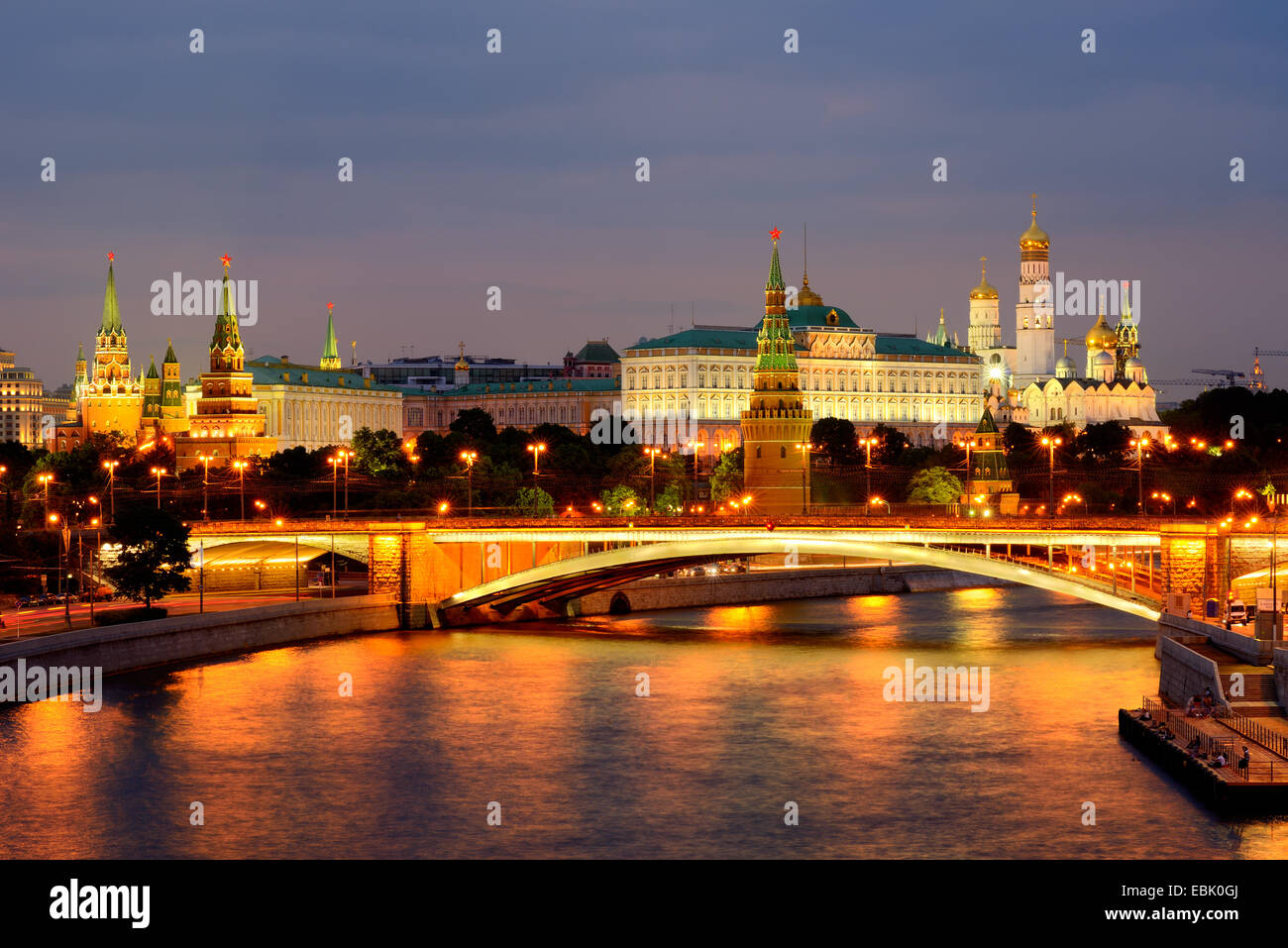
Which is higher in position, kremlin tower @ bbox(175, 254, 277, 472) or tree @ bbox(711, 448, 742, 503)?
kremlin tower @ bbox(175, 254, 277, 472)

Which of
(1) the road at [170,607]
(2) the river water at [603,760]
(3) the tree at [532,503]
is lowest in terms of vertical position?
(2) the river water at [603,760]

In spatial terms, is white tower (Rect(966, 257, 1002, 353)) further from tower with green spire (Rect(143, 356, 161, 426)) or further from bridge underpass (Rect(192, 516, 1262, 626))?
bridge underpass (Rect(192, 516, 1262, 626))

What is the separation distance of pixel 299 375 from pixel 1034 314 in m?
72.2

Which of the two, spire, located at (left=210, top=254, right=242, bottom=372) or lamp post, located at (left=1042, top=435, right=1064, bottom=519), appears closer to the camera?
lamp post, located at (left=1042, top=435, right=1064, bottom=519)

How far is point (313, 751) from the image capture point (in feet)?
119

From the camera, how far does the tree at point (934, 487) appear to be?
9056 centimetres

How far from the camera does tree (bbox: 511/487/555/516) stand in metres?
74.2

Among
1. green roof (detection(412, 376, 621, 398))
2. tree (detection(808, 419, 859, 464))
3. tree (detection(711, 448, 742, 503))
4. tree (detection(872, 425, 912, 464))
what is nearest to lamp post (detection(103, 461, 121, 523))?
tree (detection(711, 448, 742, 503))

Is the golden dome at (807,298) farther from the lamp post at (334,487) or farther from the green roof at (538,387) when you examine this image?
the lamp post at (334,487)

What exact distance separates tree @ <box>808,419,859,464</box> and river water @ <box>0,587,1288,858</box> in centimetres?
5754

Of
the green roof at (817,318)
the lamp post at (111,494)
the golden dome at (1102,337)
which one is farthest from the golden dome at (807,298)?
the lamp post at (111,494)

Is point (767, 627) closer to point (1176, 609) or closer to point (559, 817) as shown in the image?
point (1176, 609)

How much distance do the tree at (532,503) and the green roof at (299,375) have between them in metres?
64.9

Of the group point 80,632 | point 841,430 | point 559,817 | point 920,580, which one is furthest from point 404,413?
point 559,817
